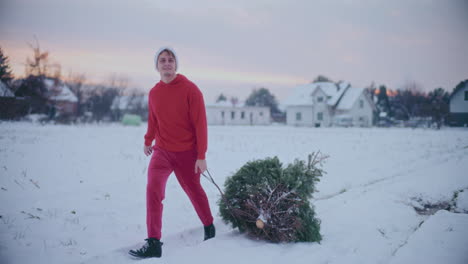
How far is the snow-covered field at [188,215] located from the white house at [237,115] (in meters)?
44.9

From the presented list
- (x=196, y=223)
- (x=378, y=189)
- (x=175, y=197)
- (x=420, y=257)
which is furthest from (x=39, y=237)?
(x=378, y=189)

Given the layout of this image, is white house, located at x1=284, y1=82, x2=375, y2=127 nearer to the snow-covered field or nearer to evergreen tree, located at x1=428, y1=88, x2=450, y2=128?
evergreen tree, located at x1=428, y1=88, x2=450, y2=128

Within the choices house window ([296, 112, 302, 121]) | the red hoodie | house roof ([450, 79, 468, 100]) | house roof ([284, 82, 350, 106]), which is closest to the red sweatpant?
the red hoodie

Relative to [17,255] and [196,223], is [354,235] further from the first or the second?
[17,255]

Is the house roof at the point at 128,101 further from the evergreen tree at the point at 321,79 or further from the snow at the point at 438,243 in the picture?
the snow at the point at 438,243

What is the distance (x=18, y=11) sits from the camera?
429 centimetres

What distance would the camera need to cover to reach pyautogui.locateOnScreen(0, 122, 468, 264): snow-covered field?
9.71 feet

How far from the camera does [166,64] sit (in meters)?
3.33

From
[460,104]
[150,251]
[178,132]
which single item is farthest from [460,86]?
[150,251]

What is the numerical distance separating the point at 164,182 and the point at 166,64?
133 centimetres

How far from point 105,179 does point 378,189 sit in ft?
18.2

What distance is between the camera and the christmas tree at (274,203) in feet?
10.5

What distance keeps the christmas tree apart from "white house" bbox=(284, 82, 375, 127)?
39.6 metres

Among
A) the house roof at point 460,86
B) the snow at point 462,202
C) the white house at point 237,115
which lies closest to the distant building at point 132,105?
the white house at point 237,115
